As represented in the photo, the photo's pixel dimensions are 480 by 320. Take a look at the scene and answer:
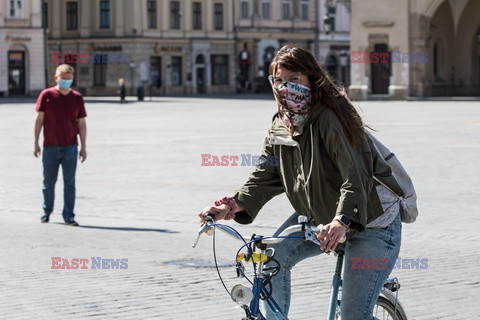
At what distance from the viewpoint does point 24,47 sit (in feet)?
243

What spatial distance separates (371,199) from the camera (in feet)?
15.9

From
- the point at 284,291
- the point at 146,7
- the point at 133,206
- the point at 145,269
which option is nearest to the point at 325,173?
the point at 284,291

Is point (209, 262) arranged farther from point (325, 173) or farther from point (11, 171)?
point (11, 171)

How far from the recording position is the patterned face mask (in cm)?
481

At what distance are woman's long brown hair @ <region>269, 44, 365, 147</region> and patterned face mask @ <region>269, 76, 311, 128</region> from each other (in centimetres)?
4

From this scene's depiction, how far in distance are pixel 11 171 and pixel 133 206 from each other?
5.56 m

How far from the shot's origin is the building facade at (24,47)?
73.3m

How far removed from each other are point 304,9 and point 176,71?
12630 millimetres

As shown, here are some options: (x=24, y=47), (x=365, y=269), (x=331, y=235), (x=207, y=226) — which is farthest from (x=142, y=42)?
(x=331, y=235)

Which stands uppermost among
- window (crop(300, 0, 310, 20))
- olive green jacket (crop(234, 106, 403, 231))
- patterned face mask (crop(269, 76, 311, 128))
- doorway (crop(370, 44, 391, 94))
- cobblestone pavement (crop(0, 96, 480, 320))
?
window (crop(300, 0, 310, 20))

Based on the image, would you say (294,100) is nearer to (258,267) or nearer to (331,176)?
(331,176)

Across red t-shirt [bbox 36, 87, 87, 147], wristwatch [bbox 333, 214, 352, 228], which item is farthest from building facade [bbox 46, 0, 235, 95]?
wristwatch [bbox 333, 214, 352, 228]

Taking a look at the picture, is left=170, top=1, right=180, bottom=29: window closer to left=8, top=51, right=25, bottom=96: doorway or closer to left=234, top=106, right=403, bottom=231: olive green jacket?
left=8, top=51, right=25, bottom=96: doorway

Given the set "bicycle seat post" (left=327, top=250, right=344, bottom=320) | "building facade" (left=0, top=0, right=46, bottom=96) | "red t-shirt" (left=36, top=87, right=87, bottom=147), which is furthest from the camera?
"building facade" (left=0, top=0, right=46, bottom=96)
